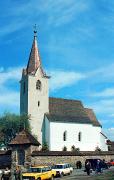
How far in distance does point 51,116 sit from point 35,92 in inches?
243

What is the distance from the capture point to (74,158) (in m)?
55.4

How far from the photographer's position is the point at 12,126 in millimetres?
81812

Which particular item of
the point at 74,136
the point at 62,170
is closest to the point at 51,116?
the point at 74,136

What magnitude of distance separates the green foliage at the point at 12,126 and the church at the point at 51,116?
275 cm

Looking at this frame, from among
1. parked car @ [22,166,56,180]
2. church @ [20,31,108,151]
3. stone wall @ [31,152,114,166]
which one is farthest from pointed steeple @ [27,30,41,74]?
parked car @ [22,166,56,180]

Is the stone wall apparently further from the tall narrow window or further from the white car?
the white car

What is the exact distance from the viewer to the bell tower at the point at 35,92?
3354 inches

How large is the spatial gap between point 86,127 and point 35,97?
13.7 m

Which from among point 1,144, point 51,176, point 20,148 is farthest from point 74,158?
point 1,144

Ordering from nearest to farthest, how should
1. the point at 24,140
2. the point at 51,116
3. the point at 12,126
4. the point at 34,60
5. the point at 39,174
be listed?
the point at 39,174 → the point at 24,140 → the point at 12,126 → the point at 51,116 → the point at 34,60

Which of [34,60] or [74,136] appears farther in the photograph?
[34,60]

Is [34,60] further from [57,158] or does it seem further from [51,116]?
[57,158]

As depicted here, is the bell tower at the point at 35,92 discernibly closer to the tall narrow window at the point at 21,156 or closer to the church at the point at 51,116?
the church at the point at 51,116

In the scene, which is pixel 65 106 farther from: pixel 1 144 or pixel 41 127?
pixel 1 144
